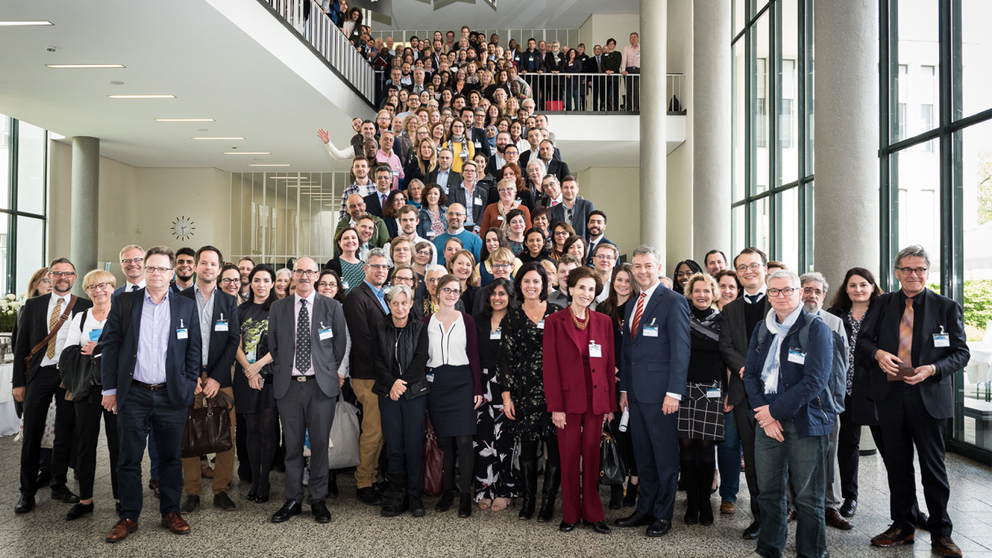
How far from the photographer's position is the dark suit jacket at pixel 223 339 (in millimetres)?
4820

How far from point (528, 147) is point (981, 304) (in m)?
5.95

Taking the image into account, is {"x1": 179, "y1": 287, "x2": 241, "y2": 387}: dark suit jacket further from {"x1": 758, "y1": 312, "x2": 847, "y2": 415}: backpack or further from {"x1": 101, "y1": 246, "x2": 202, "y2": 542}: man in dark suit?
{"x1": 758, "y1": 312, "x2": 847, "y2": 415}: backpack

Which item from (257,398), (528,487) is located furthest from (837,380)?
(257,398)

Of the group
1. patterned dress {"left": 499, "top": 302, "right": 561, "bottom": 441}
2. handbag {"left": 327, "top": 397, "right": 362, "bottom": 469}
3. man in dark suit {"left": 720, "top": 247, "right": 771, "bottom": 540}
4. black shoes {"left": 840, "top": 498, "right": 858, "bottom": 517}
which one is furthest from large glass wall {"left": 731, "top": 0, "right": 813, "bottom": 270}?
handbag {"left": 327, "top": 397, "right": 362, "bottom": 469}

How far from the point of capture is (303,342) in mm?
4746

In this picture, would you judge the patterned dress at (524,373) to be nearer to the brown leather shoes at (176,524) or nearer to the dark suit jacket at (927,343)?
the dark suit jacket at (927,343)

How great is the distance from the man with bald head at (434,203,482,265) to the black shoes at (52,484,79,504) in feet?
12.1

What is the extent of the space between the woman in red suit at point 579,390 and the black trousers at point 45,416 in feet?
11.4

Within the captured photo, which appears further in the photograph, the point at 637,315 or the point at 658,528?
the point at 637,315

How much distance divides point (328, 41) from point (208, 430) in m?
9.22

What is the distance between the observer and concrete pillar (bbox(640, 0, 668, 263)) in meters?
15.3

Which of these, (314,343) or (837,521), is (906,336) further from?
(314,343)

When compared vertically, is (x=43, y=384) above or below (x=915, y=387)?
below

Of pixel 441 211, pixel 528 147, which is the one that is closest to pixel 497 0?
pixel 528 147
